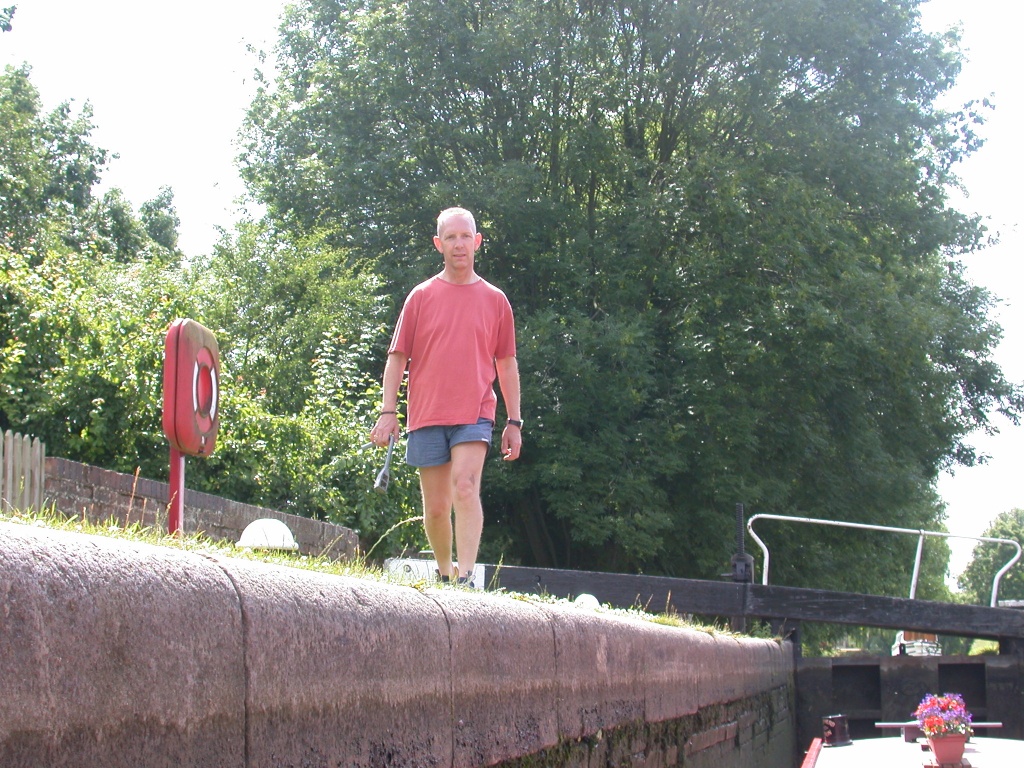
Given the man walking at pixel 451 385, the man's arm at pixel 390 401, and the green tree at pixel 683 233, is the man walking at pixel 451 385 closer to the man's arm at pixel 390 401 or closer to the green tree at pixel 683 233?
the man's arm at pixel 390 401

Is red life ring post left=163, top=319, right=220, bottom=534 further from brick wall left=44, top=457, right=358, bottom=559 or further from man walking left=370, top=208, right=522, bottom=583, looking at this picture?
man walking left=370, top=208, right=522, bottom=583

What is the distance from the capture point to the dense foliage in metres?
21.5

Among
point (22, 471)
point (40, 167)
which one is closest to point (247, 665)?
point (22, 471)

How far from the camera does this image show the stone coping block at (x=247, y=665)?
1920mm

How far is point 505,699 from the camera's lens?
4055mm

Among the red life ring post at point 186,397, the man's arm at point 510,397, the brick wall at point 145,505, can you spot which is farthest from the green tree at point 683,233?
the man's arm at point 510,397

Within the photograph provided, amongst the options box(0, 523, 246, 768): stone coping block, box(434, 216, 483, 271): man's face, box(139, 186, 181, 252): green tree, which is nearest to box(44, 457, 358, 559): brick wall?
box(434, 216, 483, 271): man's face

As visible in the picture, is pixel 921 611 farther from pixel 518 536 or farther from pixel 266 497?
pixel 518 536

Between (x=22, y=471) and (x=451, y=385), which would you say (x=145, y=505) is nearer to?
(x=22, y=471)

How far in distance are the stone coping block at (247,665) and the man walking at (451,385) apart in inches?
40.5

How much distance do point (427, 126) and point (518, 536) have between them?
24.9 ft

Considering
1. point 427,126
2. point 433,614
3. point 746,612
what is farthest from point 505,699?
point 427,126

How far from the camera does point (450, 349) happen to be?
5.54 m

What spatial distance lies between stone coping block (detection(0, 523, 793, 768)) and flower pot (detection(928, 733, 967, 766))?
740 centimetres
